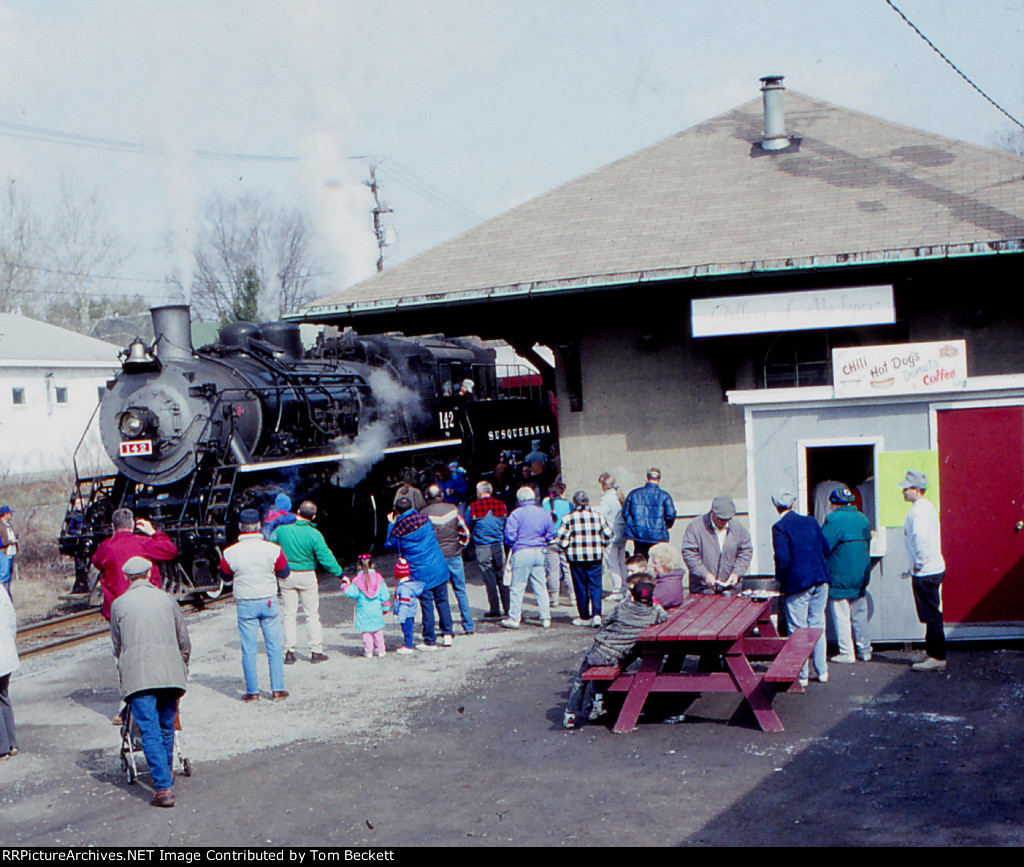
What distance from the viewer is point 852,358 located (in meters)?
9.21

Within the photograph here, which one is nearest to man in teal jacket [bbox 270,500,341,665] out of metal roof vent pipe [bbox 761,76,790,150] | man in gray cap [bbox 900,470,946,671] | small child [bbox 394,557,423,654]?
small child [bbox 394,557,423,654]

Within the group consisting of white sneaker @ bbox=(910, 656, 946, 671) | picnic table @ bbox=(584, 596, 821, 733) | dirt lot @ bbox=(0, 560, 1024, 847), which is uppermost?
picnic table @ bbox=(584, 596, 821, 733)

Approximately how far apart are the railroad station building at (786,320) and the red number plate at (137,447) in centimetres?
278

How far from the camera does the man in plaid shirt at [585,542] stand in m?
10.9

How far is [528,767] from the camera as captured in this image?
7.00 metres

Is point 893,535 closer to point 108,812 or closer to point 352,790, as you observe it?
point 352,790

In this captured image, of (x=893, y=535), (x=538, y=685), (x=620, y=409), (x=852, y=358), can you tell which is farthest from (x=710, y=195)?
(x=538, y=685)

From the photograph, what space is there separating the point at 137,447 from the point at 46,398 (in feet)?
79.1

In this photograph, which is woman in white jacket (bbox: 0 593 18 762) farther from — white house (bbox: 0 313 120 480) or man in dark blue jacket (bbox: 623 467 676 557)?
white house (bbox: 0 313 120 480)

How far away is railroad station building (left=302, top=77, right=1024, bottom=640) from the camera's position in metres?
9.18

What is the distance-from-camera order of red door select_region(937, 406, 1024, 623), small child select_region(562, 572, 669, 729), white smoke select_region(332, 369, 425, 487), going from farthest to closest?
white smoke select_region(332, 369, 425, 487) < red door select_region(937, 406, 1024, 623) < small child select_region(562, 572, 669, 729)

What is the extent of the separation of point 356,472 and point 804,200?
772cm

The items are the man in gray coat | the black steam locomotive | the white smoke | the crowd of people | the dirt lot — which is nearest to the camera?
the dirt lot

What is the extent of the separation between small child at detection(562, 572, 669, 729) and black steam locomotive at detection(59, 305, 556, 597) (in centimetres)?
692
